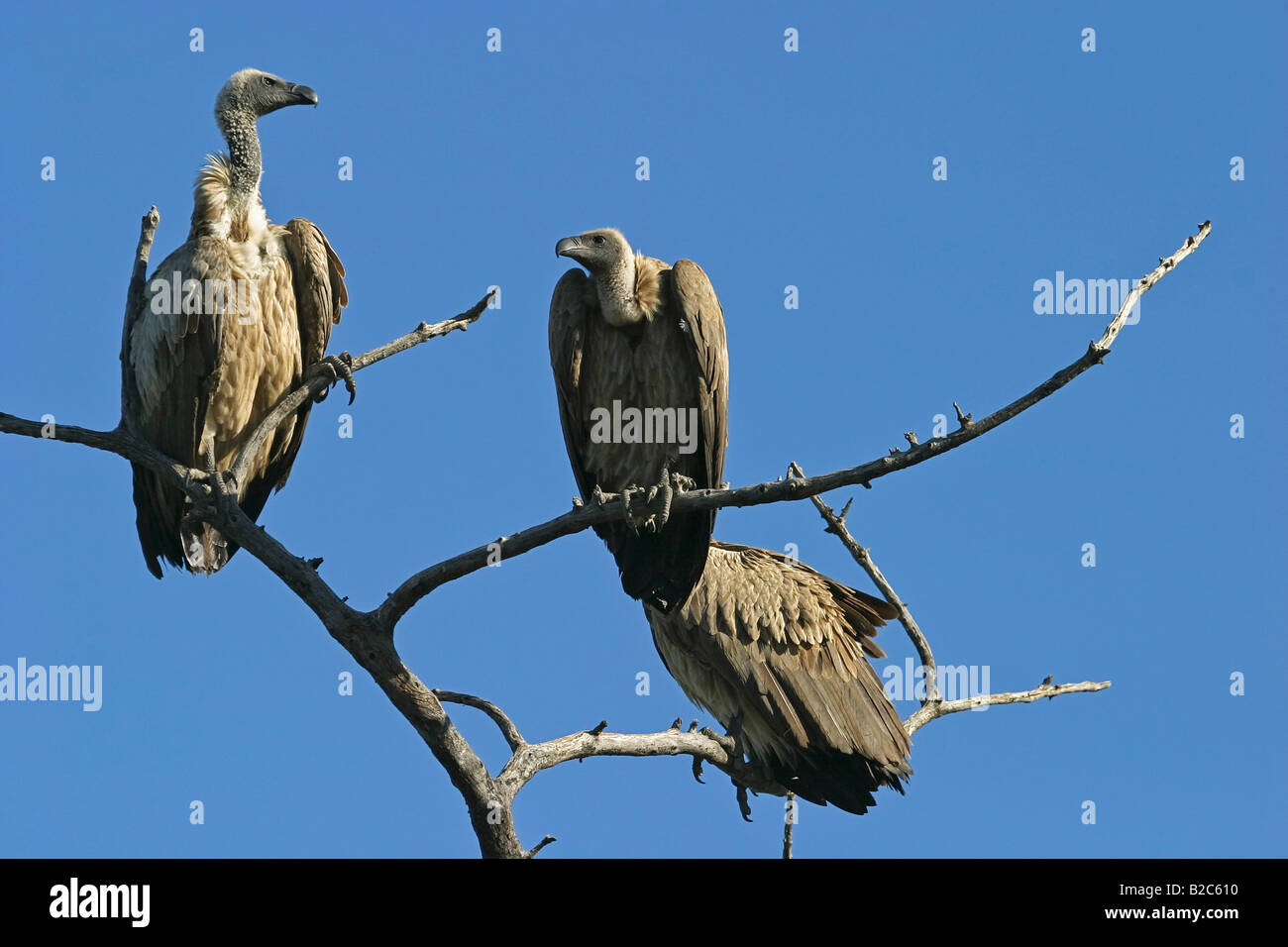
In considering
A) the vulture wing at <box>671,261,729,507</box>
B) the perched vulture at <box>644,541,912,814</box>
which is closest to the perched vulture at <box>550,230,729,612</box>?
the vulture wing at <box>671,261,729,507</box>

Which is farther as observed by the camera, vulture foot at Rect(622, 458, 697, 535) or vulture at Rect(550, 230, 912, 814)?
vulture at Rect(550, 230, 912, 814)

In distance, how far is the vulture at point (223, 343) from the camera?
992 centimetres

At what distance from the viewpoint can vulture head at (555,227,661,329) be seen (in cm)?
970

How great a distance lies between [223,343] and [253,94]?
2013 millimetres

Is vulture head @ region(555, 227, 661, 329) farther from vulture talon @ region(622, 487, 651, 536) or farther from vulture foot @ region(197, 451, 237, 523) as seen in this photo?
vulture foot @ region(197, 451, 237, 523)

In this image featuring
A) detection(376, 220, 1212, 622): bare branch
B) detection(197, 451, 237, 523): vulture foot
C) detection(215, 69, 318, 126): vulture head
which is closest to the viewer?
detection(376, 220, 1212, 622): bare branch

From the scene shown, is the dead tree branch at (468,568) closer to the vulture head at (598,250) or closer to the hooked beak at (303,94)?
the vulture head at (598,250)

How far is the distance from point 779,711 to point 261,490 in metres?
3.89

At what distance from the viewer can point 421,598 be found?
776 cm

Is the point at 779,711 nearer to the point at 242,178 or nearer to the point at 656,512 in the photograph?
the point at 656,512

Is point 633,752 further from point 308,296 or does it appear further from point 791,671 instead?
point 308,296

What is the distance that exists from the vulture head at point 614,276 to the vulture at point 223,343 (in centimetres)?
165

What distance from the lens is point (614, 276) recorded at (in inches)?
382
